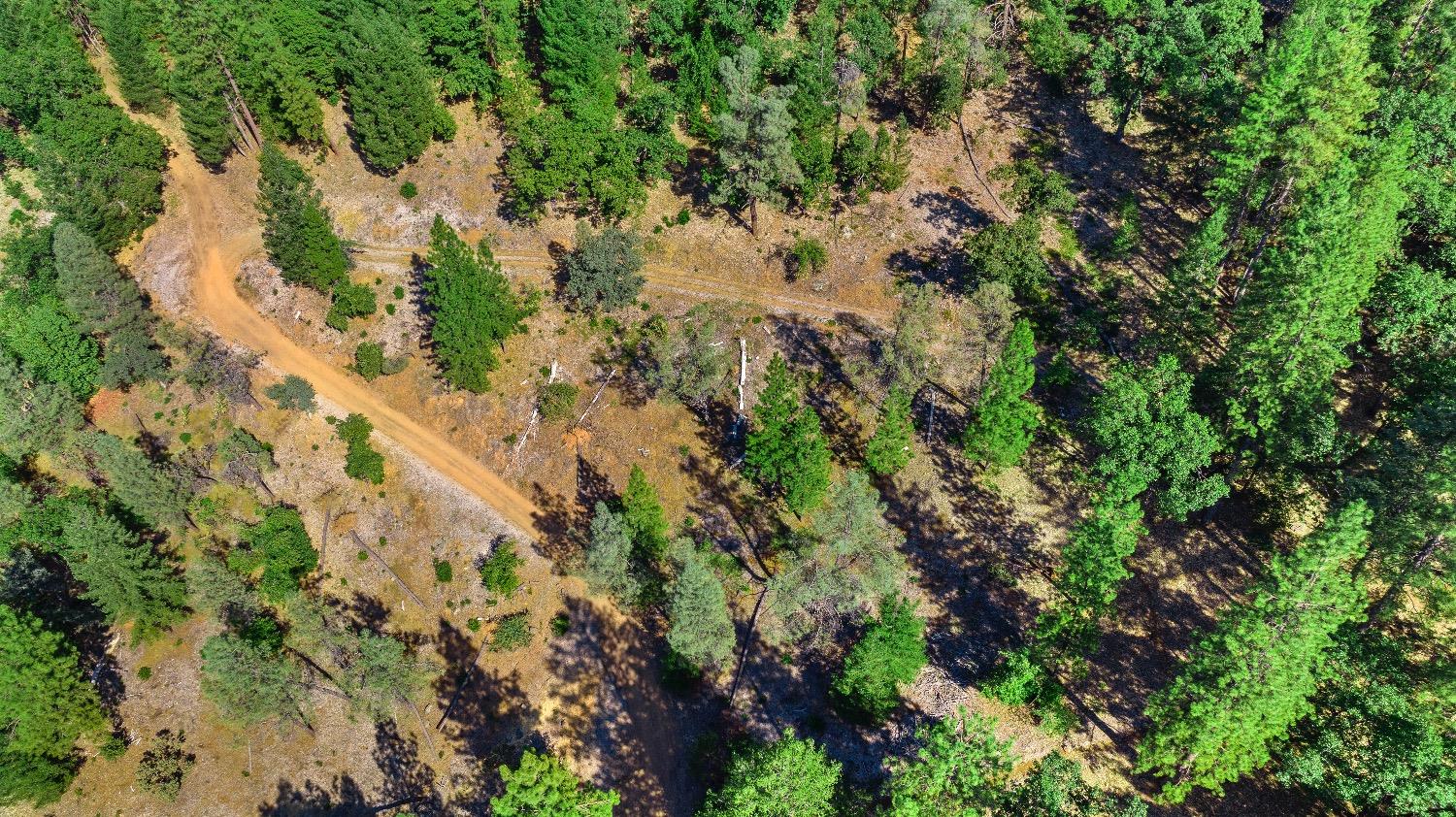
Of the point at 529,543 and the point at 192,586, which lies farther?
the point at 529,543

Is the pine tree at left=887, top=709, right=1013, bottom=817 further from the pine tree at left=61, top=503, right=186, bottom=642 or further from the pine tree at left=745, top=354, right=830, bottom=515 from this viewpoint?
the pine tree at left=61, top=503, right=186, bottom=642

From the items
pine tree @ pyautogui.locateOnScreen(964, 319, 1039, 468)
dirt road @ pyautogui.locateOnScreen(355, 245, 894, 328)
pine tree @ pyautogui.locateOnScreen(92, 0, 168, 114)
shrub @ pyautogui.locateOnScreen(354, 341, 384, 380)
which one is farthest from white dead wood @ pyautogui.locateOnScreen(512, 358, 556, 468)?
pine tree @ pyautogui.locateOnScreen(92, 0, 168, 114)

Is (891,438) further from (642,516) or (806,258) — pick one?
(806,258)

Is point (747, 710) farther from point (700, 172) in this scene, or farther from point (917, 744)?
point (700, 172)

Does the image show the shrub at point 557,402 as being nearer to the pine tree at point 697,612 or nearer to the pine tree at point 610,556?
the pine tree at point 610,556

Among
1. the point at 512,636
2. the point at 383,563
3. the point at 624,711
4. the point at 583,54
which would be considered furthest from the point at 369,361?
the point at 624,711

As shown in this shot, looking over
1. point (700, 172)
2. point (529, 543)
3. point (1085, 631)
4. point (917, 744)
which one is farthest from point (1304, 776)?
point (700, 172)
